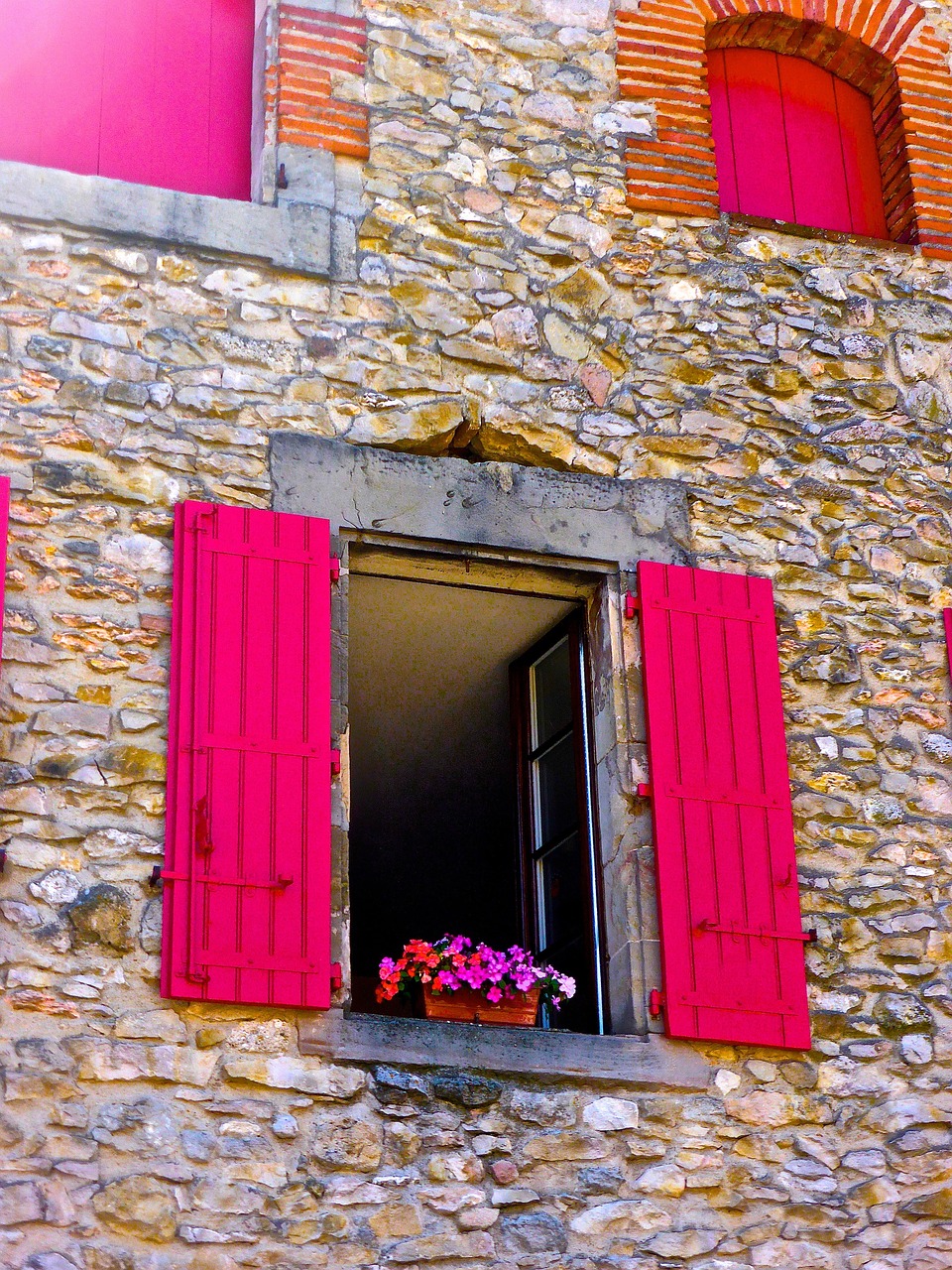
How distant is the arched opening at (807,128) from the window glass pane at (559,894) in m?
2.69

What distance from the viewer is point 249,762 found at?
5410mm

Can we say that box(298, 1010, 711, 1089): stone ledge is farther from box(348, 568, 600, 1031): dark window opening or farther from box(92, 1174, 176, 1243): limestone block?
box(92, 1174, 176, 1243): limestone block

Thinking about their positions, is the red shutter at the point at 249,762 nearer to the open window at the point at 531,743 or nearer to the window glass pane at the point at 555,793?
the open window at the point at 531,743

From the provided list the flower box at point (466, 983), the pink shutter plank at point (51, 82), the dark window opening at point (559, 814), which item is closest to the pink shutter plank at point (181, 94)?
the pink shutter plank at point (51, 82)

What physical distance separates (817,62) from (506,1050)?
4479 millimetres

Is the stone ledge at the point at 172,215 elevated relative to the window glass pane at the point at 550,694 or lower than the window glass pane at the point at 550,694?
elevated

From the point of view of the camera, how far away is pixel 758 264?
689 centimetres

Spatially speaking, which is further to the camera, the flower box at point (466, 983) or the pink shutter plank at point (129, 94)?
the pink shutter plank at point (129, 94)

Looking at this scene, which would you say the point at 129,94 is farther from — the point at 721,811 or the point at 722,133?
the point at 721,811

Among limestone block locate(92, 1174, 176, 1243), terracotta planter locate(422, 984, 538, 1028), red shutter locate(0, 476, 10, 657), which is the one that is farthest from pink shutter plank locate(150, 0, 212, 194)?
limestone block locate(92, 1174, 176, 1243)

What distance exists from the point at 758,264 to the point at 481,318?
Answer: 1.19 meters

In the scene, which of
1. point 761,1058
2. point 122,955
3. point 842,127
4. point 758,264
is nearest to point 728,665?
point 761,1058

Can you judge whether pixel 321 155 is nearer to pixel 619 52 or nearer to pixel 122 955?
pixel 619 52

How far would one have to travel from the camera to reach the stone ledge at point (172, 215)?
6.01 metres
